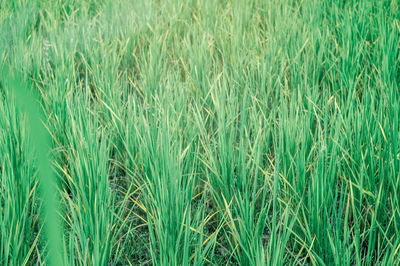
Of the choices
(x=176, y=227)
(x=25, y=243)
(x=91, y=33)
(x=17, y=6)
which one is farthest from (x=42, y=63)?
(x=176, y=227)

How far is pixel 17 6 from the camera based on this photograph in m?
2.40

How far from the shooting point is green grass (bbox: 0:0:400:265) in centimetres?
96

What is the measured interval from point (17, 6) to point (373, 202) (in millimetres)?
2270

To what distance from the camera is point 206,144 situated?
1237 mm

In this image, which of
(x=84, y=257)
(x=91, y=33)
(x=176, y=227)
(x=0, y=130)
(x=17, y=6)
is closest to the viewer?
(x=84, y=257)

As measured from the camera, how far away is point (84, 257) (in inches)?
34.4

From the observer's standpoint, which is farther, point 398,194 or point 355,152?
point 355,152

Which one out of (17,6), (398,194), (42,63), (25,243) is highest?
(17,6)

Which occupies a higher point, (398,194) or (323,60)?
(323,60)

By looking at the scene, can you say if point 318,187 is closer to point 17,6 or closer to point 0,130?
point 0,130

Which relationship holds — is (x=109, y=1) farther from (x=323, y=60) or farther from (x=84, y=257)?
(x=84, y=257)

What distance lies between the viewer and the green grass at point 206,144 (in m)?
0.96

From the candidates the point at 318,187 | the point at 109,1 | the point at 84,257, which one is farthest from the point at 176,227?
the point at 109,1

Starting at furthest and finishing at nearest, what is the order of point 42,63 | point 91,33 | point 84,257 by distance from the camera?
1. point 91,33
2. point 42,63
3. point 84,257
